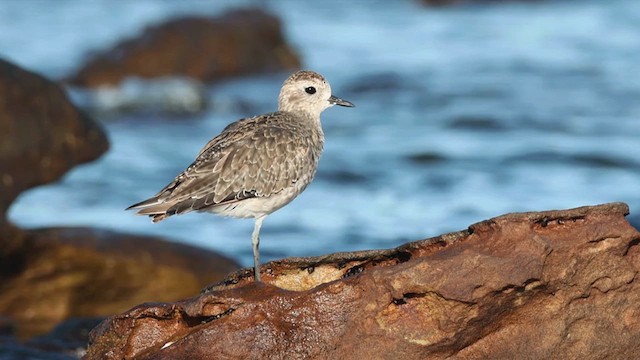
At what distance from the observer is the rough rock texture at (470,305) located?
18.5ft

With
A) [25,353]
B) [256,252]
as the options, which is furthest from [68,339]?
[256,252]

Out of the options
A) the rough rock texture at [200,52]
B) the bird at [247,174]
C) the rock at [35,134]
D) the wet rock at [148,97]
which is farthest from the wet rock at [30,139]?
the rough rock texture at [200,52]

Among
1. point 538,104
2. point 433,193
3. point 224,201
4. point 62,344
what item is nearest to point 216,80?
point 538,104

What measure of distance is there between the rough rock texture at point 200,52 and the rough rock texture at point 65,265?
9401 mm

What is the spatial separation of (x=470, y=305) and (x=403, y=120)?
12.4 m

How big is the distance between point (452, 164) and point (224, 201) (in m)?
7.75

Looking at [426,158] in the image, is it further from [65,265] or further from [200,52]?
[65,265]

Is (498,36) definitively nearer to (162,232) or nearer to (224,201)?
(162,232)

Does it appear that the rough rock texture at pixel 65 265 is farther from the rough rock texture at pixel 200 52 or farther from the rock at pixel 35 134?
the rough rock texture at pixel 200 52

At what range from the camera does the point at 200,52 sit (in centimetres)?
2045

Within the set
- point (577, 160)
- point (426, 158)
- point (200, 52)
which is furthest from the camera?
point (200, 52)

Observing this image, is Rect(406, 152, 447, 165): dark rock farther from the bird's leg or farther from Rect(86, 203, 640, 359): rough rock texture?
Rect(86, 203, 640, 359): rough rock texture

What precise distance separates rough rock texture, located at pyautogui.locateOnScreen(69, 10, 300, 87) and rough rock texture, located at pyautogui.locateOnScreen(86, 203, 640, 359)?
14.4 meters

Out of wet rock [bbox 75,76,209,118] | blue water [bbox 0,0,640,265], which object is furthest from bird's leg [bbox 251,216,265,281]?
wet rock [bbox 75,76,209,118]
